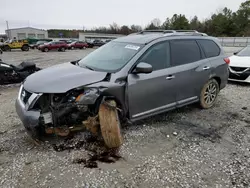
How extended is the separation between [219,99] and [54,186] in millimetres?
4592

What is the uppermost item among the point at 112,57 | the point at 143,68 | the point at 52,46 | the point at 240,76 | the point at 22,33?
the point at 22,33

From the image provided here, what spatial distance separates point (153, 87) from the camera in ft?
11.3

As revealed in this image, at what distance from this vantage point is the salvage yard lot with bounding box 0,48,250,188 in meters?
2.42

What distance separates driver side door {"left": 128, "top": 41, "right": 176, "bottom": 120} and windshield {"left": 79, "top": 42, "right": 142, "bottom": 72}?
0.24 m

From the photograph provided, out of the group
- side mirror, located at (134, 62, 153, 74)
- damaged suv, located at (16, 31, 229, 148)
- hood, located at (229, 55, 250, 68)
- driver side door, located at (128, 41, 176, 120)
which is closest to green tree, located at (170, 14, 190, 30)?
hood, located at (229, 55, 250, 68)

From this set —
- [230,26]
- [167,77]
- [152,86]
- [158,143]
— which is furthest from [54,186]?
[230,26]

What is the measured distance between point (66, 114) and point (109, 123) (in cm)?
64

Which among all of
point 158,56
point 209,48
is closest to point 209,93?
point 209,48

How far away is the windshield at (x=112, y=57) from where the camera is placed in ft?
11.1

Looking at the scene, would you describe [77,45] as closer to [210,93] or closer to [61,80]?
[210,93]

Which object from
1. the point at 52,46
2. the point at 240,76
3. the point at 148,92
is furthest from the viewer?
the point at 52,46

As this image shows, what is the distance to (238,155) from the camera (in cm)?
295

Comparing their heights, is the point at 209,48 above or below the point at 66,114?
above

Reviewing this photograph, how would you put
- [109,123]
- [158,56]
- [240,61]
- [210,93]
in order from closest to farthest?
1. [109,123]
2. [158,56]
3. [210,93]
4. [240,61]
